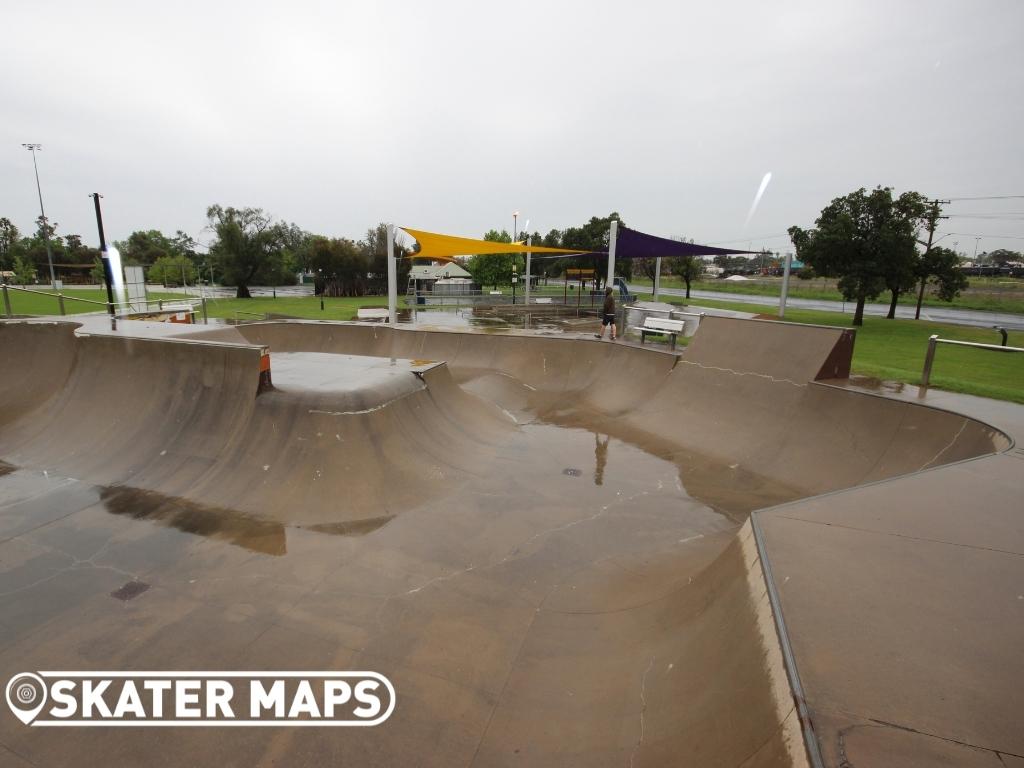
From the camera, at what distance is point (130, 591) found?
14.1ft

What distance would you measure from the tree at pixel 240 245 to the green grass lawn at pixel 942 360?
44.9 metres

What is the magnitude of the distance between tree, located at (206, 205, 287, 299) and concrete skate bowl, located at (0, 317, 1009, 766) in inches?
1516

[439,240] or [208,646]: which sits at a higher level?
[439,240]

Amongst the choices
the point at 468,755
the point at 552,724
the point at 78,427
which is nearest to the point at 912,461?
the point at 552,724

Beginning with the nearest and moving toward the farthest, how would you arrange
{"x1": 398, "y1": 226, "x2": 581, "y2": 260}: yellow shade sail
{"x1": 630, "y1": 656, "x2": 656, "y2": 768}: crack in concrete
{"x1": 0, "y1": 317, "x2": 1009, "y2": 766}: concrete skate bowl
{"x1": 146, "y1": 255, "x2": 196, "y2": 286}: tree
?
{"x1": 630, "y1": 656, "x2": 656, "y2": 768}: crack in concrete → {"x1": 0, "y1": 317, "x2": 1009, "y2": 766}: concrete skate bowl → {"x1": 398, "y1": 226, "x2": 581, "y2": 260}: yellow shade sail → {"x1": 146, "y1": 255, "x2": 196, "y2": 286}: tree

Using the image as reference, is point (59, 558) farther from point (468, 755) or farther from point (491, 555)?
point (468, 755)

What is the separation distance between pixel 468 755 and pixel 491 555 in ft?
7.24

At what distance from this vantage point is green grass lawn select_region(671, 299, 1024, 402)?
843 centimetres

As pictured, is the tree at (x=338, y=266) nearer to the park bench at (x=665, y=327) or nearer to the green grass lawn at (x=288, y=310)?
the green grass lawn at (x=288, y=310)

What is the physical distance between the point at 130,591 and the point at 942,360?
17.3 m

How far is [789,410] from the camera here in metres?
7.93

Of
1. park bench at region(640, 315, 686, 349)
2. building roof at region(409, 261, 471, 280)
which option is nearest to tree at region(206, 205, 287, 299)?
building roof at region(409, 261, 471, 280)

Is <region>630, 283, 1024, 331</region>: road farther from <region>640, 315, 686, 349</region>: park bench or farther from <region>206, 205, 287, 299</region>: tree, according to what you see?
<region>206, 205, 287, 299</region>: tree

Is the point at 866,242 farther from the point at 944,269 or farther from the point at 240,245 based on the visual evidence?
the point at 240,245
